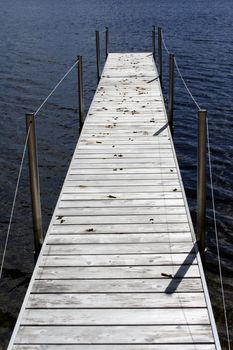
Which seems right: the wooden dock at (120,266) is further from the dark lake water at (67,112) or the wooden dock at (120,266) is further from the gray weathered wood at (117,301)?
the dark lake water at (67,112)

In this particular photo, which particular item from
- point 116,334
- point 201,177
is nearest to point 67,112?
point 201,177

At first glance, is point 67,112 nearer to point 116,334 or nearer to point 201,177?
point 201,177

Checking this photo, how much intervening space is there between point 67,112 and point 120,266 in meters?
12.8

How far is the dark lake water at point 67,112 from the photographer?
355 inches

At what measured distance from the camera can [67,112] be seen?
18.6 m

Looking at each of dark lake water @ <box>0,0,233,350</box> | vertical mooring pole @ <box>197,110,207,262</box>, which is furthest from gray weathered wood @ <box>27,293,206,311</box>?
dark lake water @ <box>0,0,233,350</box>

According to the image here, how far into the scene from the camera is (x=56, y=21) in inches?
2064

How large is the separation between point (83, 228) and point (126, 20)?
46519 mm

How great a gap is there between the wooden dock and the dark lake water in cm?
142

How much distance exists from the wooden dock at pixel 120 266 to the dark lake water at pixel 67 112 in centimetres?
142

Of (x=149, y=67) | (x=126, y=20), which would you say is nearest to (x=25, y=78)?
(x=149, y=67)

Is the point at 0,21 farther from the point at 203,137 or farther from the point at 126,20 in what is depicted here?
the point at 203,137

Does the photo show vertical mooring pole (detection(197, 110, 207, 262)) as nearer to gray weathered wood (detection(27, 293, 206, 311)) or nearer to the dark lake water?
the dark lake water

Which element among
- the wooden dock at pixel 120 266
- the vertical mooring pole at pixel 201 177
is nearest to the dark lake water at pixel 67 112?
the vertical mooring pole at pixel 201 177
